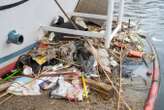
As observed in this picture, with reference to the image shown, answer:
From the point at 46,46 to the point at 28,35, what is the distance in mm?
385

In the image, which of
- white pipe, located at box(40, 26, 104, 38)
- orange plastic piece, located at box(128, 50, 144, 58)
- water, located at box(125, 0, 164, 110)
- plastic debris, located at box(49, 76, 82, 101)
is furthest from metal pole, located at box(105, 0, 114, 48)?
plastic debris, located at box(49, 76, 82, 101)

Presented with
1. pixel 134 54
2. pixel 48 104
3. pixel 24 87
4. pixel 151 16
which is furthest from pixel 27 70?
pixel 151 16

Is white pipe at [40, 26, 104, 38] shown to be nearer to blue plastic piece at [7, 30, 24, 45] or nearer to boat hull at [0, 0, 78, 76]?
boat hull at [0, 0, 78, 76]

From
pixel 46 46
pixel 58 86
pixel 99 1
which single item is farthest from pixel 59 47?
pixel 99 1

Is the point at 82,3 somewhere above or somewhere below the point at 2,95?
below

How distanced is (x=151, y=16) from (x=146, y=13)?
331 mm

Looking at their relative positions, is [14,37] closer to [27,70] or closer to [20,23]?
[20,23]

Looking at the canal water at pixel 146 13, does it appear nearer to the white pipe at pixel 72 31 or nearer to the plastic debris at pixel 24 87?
the white pipe at pixel 72 31

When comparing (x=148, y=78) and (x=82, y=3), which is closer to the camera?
(x=148, y=78)

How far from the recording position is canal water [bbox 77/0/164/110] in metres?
7.28

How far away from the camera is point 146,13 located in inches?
357

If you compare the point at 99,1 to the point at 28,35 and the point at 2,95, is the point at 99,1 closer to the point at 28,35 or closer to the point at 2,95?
the point at 28,35

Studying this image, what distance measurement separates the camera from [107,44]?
5.62m

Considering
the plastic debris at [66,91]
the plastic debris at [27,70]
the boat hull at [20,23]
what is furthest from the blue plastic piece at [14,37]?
the plastic debris at [66,91]
